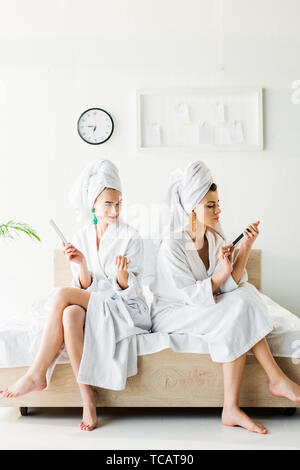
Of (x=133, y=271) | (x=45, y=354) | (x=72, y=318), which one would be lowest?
(x=45, y=354)

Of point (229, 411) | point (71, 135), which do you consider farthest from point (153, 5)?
point (229, 411)

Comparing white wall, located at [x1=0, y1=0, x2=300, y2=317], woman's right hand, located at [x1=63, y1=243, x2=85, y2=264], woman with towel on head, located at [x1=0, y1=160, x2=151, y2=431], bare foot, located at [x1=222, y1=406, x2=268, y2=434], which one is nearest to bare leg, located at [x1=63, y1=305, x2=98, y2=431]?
woman with towel on head, located at [x1=0, y1=160, x2=151, y2=431]

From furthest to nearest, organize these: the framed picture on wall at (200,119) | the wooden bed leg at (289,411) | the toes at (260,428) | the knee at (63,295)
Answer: the framed picture on wall at (200,119) → the wooden bed leg at (289,411) → the knee at (63,295) → the toes at (260,428)

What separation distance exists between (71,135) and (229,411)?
6.83ft

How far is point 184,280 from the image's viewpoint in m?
2.10

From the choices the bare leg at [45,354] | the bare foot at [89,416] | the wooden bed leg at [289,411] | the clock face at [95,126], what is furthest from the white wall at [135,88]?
the bare foot at [89,416]

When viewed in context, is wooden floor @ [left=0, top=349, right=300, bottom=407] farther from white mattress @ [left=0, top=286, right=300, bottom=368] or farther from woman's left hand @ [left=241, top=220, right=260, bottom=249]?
woman's left hand @ [left=241, top=220, right=260, bottom=249]

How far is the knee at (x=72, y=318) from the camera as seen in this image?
1897mm

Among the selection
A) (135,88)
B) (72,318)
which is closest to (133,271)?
(72,318)

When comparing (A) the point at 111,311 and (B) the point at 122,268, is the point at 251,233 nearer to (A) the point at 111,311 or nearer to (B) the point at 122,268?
(B) the point at 122,268

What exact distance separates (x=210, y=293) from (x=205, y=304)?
0.05 m

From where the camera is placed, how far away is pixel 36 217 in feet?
10.9

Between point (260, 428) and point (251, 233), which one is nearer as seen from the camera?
point (260, 428)

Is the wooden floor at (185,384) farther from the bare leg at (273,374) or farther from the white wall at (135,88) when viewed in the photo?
the white wall at (135,88)
